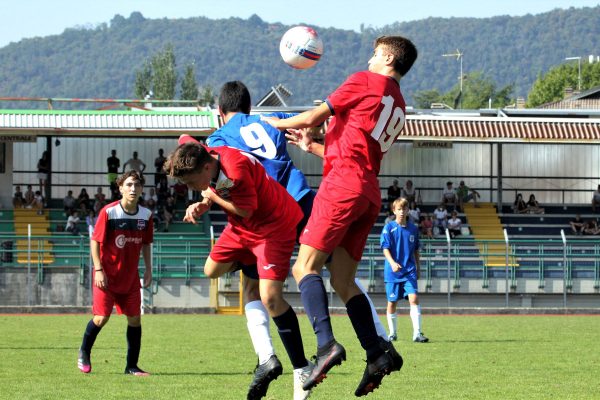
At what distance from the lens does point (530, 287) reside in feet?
97.5

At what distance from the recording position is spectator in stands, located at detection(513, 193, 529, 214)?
3959 centimetres

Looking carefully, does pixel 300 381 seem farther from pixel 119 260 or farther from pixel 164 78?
pixel 164 78

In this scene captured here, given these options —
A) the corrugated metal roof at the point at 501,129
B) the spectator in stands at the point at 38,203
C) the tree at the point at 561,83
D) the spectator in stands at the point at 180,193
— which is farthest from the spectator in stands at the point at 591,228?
the tree at the point at 561,83

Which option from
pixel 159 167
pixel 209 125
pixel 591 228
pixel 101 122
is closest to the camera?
pixel 591 228

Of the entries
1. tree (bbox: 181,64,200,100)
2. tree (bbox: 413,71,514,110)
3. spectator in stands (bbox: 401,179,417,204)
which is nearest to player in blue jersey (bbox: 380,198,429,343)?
spectator in stands (bbox: 401,179,417,204)

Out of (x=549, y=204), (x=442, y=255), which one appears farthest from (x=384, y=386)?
(x=549, y=204)

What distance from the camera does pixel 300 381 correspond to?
8266mm

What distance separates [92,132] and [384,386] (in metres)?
28.2

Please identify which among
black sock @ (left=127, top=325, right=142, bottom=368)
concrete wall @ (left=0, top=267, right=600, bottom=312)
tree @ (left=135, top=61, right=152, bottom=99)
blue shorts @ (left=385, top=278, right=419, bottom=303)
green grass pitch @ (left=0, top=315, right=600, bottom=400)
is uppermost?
tree @ (left=135, top=61, right=152, bottom=99)

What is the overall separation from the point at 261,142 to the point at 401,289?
8.58 metres

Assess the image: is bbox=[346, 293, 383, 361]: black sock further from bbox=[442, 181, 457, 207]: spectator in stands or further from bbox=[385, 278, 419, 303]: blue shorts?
bbox=[442, 181, 457, 207]: spectator in stands

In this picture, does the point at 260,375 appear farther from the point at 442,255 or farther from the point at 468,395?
the point at 442,255

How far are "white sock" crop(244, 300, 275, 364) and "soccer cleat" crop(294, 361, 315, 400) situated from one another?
246 millimetres

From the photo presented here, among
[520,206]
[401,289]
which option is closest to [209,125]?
[520,206]
